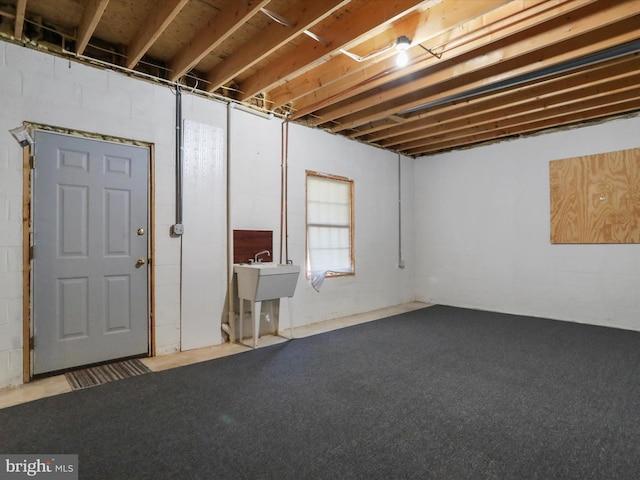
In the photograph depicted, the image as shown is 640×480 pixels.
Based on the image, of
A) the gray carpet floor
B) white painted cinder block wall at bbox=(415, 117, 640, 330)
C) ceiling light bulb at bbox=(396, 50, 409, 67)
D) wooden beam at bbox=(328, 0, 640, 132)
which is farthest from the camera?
white painted cinder block wall at bbox=(415, 117, 640, 330)

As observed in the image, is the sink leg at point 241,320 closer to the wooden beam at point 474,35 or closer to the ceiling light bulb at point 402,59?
the wooden beam at point 474,35

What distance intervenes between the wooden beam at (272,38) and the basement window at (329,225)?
1.79 metres

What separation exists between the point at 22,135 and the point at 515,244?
608cm

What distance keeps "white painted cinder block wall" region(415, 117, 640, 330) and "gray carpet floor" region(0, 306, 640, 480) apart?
4.65ft

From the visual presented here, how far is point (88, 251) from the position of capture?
3227 mm

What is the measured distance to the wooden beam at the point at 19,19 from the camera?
2480mm

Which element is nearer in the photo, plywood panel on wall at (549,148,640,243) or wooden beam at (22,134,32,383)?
wooden beam at (22,134,32,383)

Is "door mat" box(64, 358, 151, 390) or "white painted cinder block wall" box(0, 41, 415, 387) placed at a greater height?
"white painted cinder block wall" box(0, 41, 415, 387)

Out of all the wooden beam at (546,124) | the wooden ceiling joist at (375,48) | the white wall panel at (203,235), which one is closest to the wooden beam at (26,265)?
the wooden ceiling joist at (375,48)

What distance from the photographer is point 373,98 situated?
4203 millimetres

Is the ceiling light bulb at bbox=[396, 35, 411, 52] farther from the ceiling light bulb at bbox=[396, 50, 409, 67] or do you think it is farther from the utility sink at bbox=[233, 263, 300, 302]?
the utility sink at bbox=[233, 263, 300, 302]

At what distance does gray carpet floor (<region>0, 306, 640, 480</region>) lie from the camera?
1.85 m

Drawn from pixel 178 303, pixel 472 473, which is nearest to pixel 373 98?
pixel 178 303

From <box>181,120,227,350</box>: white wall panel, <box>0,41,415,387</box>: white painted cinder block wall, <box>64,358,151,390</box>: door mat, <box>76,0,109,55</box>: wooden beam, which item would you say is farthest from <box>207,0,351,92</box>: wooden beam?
<box>64,358,151,390</box>: door mat
